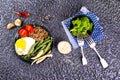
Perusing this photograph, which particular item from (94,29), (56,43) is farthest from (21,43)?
(94,29)

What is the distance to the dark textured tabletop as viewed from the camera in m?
1.12

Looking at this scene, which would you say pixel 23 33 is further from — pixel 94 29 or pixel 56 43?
pixel 94 29

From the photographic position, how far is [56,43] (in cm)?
117

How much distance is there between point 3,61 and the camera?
119cm

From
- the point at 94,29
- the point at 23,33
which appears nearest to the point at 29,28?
the point at 23,33

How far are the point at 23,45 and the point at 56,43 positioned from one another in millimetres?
149

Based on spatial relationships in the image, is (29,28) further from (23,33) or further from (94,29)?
(94,29)

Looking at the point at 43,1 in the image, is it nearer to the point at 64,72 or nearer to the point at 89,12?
the point at 89,12

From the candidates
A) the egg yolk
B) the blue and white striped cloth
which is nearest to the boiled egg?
the egg yolk

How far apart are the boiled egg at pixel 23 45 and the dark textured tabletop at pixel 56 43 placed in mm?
68

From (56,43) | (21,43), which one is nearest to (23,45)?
(21,43)

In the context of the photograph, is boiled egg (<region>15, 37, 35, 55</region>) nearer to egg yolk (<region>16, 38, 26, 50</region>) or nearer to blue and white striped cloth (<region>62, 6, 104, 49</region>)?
egg yolk (<region>16, 38, 26, 50</region>)

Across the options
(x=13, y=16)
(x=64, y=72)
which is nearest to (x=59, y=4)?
(x=13, y=16)

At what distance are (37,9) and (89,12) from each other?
251mm
